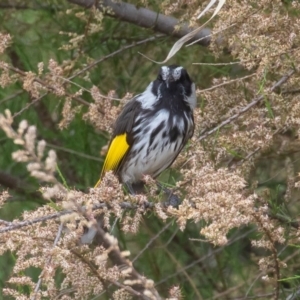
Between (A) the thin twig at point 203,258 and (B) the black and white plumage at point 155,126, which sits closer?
(B) the black and white plumage at point 155,126

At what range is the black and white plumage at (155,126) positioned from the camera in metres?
3.71

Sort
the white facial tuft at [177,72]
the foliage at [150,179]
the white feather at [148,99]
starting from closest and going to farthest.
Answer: the foliage at [150,179] → the white facial tuft at [177,72] → the white feather at [148,99]

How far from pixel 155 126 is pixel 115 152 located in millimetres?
215

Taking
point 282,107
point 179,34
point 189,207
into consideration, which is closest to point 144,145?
point 179,34

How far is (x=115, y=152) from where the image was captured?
145 inches

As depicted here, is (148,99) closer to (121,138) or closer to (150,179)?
(121,138)

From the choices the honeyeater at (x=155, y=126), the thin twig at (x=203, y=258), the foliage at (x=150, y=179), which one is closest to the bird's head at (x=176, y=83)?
the honeyeater at (x=155, y=126)

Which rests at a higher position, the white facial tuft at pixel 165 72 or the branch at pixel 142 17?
the branch at pixel 142 17

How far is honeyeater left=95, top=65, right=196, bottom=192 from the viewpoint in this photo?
12.2 ft

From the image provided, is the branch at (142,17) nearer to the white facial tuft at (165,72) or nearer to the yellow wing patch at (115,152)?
the white facial tuft at (165,72)

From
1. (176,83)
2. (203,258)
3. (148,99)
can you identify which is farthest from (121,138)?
(203,258)

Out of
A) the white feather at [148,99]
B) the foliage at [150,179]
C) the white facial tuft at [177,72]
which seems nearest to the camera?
the foliage at [150,179]

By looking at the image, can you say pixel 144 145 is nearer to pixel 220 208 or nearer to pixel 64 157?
pixel 64 157

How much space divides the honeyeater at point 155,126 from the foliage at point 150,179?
13cm
